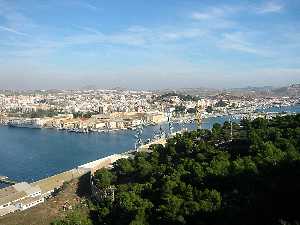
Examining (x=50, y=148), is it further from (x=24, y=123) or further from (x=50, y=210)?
(x=50, y=210)

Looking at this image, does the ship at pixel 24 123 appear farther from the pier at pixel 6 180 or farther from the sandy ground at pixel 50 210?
the sandy ground at pixel 50 210

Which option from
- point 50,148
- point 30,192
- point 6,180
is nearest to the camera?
point 30,192

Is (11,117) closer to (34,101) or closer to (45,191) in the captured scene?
→ (34,101)

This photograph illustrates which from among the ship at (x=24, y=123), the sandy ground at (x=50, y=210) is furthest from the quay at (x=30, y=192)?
the ship at (x=24, y=123)

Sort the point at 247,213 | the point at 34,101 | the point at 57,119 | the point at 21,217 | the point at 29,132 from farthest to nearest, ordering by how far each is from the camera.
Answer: the point at 34,101
the point at 57,119
the point at 29,132
the point at 21,217
the point at 247,213

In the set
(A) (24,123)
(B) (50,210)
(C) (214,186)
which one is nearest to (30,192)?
(B) (50,210)

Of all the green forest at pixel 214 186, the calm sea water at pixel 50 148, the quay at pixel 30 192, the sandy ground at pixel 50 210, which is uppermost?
the green forest at pixel 214 186

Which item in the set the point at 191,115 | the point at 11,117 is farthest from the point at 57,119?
the point at 191,115
